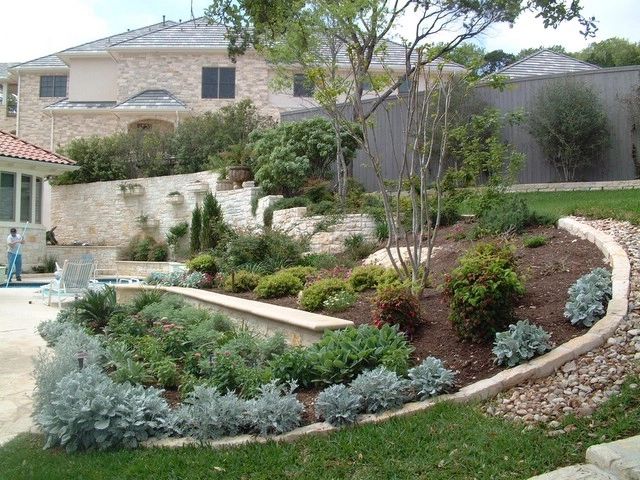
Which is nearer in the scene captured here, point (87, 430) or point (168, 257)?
point (87, 430)

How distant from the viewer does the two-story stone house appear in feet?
83.9

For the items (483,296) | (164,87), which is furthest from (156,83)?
(483,296)

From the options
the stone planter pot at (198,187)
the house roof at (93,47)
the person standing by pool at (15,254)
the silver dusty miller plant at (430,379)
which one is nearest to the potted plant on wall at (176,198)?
the stone planter pot at (198,187)

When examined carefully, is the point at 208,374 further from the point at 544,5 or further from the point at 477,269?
the point at 544,5

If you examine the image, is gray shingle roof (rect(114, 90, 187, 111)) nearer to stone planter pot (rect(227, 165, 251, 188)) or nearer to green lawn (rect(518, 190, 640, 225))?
stone planter pot (rect(227, 165, 251, 188))

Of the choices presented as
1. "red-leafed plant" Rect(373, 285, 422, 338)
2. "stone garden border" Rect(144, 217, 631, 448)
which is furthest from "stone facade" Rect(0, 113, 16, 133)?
"stone garden border" Rect(144, 217, 631, 448)

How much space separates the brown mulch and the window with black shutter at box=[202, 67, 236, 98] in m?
18.2

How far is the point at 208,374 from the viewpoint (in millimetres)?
5395

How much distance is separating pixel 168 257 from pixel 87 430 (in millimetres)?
16131

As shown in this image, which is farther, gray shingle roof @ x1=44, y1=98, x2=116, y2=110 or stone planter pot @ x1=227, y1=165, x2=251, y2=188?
gray shingle roof @ x1=44, y1=98, x2=116, y2=110

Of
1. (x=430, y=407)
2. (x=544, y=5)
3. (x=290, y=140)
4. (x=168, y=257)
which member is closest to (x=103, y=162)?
(x=168, y=257)

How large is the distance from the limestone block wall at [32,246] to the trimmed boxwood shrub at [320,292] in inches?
563

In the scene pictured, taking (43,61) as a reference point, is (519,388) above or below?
below

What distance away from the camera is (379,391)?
4.37 metres
